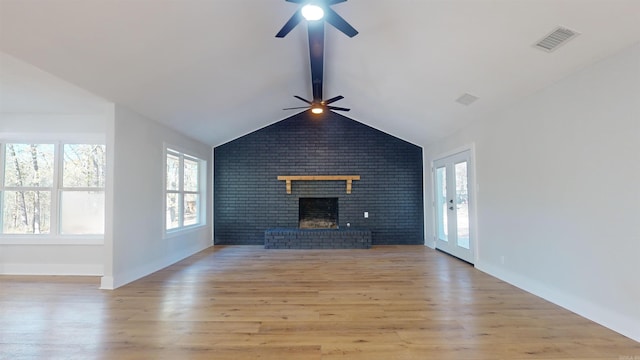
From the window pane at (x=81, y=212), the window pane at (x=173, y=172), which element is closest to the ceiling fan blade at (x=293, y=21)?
the window pane at (x=173, y=172)

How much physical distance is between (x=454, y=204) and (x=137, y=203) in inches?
209

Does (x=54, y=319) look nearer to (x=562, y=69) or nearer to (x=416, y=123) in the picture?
(x=562, y=69)

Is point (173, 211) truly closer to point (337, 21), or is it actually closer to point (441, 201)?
point (337, 21)

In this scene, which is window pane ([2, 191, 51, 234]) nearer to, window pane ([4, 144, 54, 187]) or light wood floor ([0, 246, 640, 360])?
window pane ([4, 144, 54, 187])

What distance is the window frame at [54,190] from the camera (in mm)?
4551

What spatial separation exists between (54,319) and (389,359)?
303 cm

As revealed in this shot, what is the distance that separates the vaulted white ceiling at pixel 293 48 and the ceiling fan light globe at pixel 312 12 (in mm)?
656

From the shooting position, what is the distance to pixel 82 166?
4.72 m

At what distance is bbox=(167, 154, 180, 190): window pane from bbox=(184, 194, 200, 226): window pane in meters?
0.48

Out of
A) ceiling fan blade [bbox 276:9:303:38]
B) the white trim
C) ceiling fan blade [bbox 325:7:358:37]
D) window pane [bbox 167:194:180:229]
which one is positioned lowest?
window pane [bbox 167:194:180:229]

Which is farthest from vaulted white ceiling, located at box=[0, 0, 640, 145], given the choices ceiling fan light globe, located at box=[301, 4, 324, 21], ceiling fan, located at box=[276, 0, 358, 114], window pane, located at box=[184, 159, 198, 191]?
window pane, located at box=[184, 159, 198, 191]

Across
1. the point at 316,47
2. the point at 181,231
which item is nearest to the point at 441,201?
the point at 316,47

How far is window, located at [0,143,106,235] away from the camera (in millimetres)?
4641

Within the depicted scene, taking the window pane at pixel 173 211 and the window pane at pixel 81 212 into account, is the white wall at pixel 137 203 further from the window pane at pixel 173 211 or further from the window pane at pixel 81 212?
the window pane at pixel 81 212
